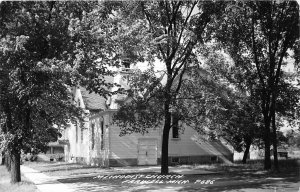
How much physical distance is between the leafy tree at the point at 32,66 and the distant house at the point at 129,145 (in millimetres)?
11656

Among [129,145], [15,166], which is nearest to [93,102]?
[129,145]

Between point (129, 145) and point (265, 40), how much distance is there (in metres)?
13.7

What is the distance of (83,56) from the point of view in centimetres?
1644

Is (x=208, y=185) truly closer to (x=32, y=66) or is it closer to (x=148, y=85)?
(x=148, y=85)

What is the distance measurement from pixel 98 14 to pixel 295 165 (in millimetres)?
20385

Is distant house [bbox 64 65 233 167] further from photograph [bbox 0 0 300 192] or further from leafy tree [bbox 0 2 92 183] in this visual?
leafy tree [bbox 0 2 92 183]

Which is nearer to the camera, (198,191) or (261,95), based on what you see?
(198,191)

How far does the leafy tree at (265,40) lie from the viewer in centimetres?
2556

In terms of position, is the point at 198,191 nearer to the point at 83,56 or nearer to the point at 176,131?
the point at 83,56

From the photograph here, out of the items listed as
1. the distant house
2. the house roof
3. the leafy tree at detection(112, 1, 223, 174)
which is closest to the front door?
the distant house

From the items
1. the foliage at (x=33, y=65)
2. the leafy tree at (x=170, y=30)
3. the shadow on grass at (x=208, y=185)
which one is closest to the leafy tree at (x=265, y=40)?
the leafy tree at (x=170, y=30)

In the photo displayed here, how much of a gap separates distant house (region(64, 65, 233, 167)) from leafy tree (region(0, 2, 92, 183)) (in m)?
11.7

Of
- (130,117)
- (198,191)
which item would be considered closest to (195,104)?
(130,117)

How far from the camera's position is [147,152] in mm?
33375
